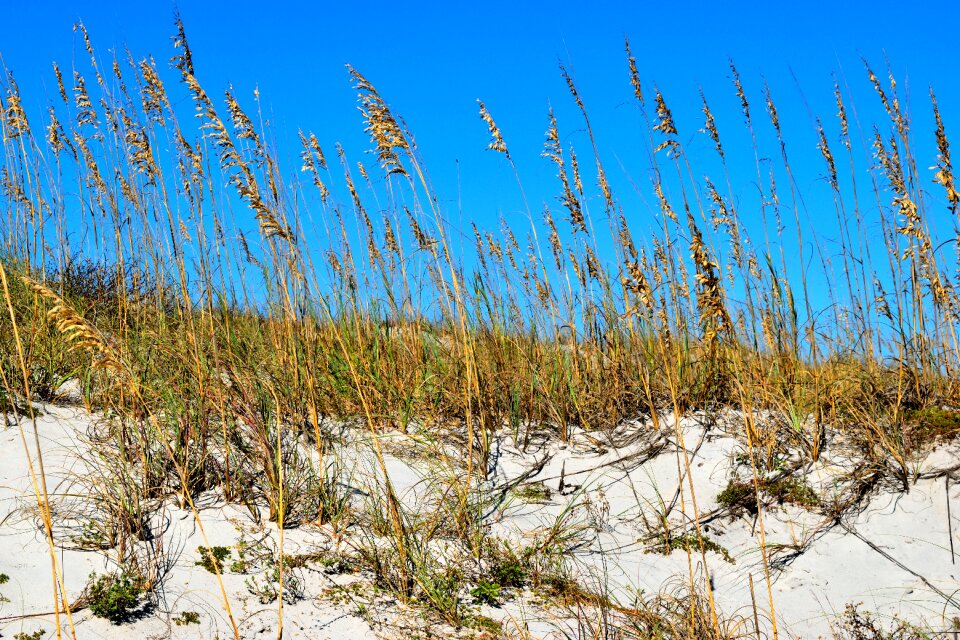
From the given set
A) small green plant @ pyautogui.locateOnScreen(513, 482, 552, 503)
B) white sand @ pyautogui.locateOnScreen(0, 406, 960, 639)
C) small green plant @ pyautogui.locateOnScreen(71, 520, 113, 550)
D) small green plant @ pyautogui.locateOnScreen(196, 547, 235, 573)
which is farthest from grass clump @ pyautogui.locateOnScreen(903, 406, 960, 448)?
small green plant @ pyautogui.locateOnScreen(71, 520, 113, 550)

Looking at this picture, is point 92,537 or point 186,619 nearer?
point 186,619

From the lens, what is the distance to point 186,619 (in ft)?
7.20

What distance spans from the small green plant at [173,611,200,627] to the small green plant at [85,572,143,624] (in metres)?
0.14

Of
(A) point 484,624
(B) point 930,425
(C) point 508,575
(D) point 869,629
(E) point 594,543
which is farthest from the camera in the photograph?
→ (B) point 930,425

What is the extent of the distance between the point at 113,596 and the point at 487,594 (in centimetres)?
117

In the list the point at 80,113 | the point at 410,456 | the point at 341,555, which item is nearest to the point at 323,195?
the point at 80,113

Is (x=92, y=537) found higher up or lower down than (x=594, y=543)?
higher up

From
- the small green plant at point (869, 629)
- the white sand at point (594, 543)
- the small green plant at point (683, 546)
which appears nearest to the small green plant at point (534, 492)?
the white sand at point (594, 543)

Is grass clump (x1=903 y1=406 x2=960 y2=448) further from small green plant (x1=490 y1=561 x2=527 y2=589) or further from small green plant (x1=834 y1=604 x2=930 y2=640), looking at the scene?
small green plant (x1=490 y1=561 x2=527 y2=589)

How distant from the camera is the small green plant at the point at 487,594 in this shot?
2.47 meters

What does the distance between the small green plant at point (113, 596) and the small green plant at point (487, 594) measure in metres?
1.06

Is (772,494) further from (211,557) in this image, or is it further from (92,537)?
(92,537)

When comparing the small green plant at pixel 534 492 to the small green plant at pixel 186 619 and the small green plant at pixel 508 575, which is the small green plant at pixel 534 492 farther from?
the small green plant at pixel 186 619

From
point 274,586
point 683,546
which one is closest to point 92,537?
point 274,586
